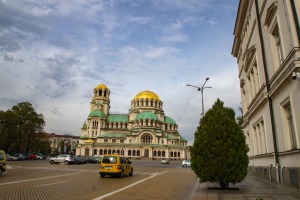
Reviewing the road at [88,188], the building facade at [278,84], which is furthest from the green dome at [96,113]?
the building facade at [278,84]

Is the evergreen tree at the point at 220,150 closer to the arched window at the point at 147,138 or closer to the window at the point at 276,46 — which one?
the window at the point at 276,46

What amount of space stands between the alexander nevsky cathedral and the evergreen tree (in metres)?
76.5

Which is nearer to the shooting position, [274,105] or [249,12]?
[274,105]

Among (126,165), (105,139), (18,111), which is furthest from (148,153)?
(126,165)

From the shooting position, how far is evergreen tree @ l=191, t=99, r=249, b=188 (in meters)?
11.0

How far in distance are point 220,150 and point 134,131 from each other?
270 ft

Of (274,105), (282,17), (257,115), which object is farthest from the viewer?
(257,115)

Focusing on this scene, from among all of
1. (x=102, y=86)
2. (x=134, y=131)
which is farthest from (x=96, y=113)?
(x=134, y=131)

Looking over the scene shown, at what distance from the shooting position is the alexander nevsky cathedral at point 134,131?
88.8 meters

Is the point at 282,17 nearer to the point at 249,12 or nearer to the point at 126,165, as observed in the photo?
the point at 249,12

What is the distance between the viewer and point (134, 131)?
92.6 meters

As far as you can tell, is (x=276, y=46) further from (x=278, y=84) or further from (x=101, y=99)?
(x=101, y=99)

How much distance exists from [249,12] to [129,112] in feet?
289

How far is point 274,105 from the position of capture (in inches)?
560
